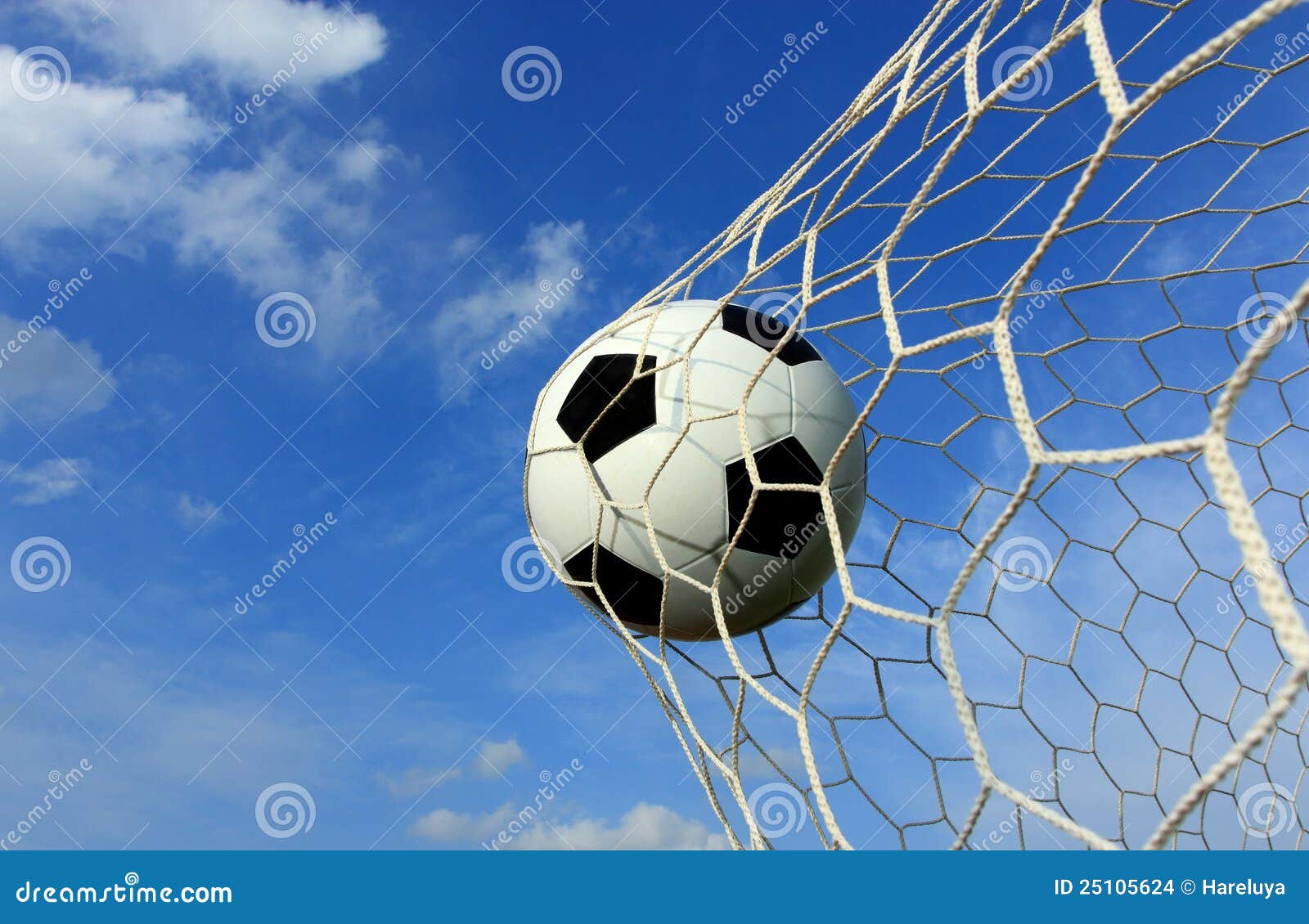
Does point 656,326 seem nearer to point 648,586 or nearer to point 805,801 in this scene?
point 648,586

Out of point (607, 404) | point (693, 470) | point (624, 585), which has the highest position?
point (607, 404)

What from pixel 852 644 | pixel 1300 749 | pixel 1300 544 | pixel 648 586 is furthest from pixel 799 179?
pixel 1300 749

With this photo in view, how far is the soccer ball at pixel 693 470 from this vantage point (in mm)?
3273

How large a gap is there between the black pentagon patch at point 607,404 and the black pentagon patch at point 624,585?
15.4 inches

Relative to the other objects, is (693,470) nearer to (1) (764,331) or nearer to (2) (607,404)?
(2) (607,404)

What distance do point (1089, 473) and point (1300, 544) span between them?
3.26ft

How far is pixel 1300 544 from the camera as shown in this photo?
4438 mm

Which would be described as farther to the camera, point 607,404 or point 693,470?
point 607,404

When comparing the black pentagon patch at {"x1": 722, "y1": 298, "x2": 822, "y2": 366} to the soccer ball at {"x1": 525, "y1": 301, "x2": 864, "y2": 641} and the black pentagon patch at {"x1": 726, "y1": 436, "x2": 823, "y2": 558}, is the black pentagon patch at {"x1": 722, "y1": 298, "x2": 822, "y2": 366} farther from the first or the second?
the black pentagon patch at {"x1": 726, "y1": 436, "x2": 823, "y2": 558}

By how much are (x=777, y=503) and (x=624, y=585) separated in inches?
26.0

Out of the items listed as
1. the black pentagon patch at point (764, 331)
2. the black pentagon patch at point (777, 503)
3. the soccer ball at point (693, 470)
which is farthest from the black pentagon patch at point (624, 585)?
the black pentagon patch at point (764, 331)

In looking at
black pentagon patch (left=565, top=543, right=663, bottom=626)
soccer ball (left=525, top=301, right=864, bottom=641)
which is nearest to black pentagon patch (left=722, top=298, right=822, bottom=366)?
soccer ball (left=525, top=301, right=864, bottom=641)

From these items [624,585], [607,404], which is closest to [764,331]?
[607,404]

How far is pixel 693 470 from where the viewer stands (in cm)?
325
